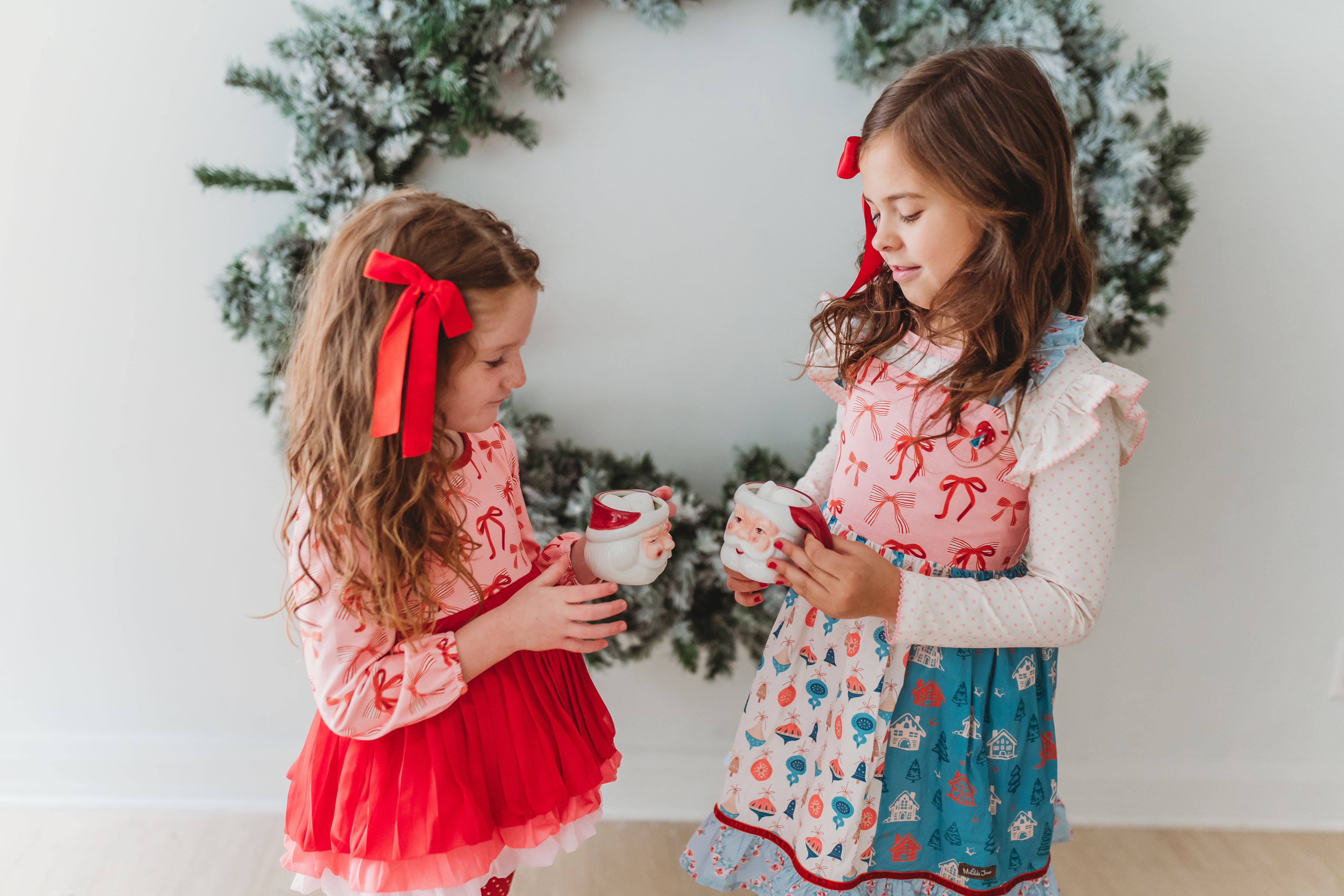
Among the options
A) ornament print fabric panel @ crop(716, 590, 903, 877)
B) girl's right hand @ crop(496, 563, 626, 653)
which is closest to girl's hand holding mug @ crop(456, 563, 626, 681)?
girl's right hand @ crop(496, 563, 626, 653)

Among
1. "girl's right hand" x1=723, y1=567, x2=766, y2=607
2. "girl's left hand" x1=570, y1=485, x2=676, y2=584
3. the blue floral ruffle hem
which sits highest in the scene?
"girl's left hand" x1=570, y1=485, x2=676, y2=584

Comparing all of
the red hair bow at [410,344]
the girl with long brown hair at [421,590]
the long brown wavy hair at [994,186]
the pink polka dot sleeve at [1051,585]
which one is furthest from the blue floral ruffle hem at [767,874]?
the red hair bow at [410,344]

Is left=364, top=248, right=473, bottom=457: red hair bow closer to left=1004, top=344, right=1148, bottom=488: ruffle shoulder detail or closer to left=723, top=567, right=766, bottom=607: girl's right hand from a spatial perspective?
left=723, top=567, right=766, bottom=607: girl's right hand

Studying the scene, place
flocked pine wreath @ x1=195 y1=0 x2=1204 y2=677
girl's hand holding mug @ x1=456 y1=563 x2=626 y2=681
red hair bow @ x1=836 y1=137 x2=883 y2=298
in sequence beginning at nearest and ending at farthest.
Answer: girl's hand holding mug @ x1=456 y1=563 x2=626 y2=681 < red hair bow @ x1=836 y1=137 x2=883 y2=298 < flocked pine wreath @ x1=195 y1=0 x2=1204 y2=677

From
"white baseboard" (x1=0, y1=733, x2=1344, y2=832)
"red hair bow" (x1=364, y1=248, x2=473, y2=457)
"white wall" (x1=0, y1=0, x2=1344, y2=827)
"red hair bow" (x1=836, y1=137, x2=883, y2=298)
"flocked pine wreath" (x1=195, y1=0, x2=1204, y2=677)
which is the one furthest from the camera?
"white baseboard" (x1=0, y1=733, x2=1344, y2=832)

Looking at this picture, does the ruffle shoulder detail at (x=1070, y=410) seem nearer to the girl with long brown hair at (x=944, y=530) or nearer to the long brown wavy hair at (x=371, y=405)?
the girl with long brown hair at (x=944, y=530)

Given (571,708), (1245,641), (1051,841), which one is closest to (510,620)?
(571,708)

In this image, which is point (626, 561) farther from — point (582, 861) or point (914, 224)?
point (582, 861)

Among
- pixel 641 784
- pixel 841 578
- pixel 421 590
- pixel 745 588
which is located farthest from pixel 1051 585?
pixel 641 784

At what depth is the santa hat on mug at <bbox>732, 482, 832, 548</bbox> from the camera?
86 cm

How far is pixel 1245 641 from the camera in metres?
1.48

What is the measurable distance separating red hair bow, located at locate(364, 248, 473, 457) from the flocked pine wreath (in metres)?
0.42

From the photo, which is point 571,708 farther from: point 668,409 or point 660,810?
point 660,810

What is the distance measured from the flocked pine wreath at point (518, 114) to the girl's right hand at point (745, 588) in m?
0.21
